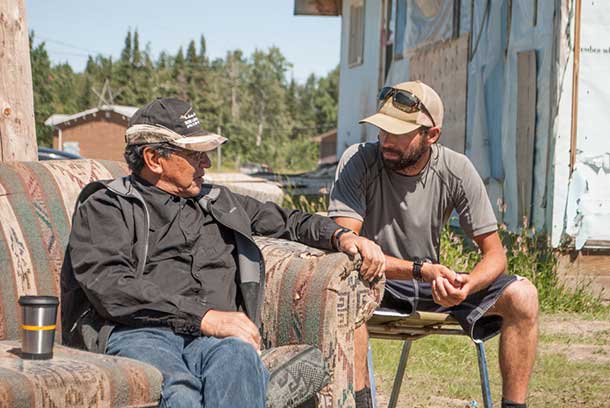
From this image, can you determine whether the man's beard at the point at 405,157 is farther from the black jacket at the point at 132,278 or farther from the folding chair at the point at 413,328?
the folding chair at the point at 413,328

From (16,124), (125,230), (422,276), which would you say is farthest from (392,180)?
(16,124)

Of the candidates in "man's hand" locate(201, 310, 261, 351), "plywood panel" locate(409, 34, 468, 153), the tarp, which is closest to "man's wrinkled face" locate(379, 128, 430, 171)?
"man's hand" locate(201, 310, 261, 351)

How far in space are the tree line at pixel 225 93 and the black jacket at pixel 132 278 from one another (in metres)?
62.4

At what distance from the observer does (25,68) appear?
5.15 m

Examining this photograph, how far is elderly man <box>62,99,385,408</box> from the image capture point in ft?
11.1

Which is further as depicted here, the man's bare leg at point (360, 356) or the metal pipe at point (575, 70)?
the metal pipe at point (575, 70)

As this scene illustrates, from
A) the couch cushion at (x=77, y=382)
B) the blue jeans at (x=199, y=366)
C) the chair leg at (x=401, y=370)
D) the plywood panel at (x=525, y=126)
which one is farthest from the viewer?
the plywood panel at (x=525, y=126)

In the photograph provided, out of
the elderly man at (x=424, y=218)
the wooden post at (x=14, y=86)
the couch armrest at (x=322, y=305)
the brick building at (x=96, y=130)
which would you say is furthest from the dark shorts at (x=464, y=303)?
the brick building at (x=96, y=130)

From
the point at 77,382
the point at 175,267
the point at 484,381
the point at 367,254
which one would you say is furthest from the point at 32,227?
the point at 484,381

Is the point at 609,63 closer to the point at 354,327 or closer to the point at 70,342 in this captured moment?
the point at 354,327

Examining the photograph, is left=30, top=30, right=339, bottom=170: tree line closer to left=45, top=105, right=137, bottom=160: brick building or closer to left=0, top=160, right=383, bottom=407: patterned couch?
left=45, top=105, right=137, bottom=160: brick building

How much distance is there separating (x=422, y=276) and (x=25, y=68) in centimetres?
230

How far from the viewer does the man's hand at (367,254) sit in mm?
3928

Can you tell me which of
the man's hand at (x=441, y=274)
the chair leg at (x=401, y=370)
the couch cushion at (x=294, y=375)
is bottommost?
the chair leg at (x=401, y=370)
